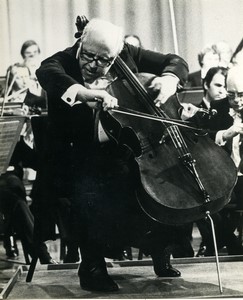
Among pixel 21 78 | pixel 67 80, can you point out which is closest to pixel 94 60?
pixel 67 80

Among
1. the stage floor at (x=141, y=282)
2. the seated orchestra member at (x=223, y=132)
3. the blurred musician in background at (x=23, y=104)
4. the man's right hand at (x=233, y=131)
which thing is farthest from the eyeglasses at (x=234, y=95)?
the blurred musician in background at (x=23, y=104)

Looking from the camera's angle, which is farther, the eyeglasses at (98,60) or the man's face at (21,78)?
the man's face at (21,78)

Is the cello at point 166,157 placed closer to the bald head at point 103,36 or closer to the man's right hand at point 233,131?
the bald head at point 103,36

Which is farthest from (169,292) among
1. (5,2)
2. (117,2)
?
(5,2)

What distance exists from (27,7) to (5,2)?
0.10 metres

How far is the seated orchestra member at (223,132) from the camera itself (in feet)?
6.46

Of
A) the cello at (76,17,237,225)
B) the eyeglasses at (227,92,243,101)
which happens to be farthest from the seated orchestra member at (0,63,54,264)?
the eyeglasses at (227,92,243,101)

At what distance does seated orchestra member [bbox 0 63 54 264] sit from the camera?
2.09m

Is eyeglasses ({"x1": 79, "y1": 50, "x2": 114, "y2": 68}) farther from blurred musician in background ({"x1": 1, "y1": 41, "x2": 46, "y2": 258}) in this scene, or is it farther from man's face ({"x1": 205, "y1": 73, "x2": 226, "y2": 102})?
man's face ({"x1": 205, "y1": 73, "x2": 226, "y2": 102})

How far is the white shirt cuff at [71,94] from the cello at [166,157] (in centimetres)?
11

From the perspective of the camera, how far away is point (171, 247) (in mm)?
1987

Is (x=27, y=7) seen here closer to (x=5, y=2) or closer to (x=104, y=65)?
(x=5, y=2)

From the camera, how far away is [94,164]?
191cm

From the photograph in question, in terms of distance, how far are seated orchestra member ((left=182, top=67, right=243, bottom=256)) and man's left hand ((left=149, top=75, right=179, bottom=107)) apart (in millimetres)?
103
